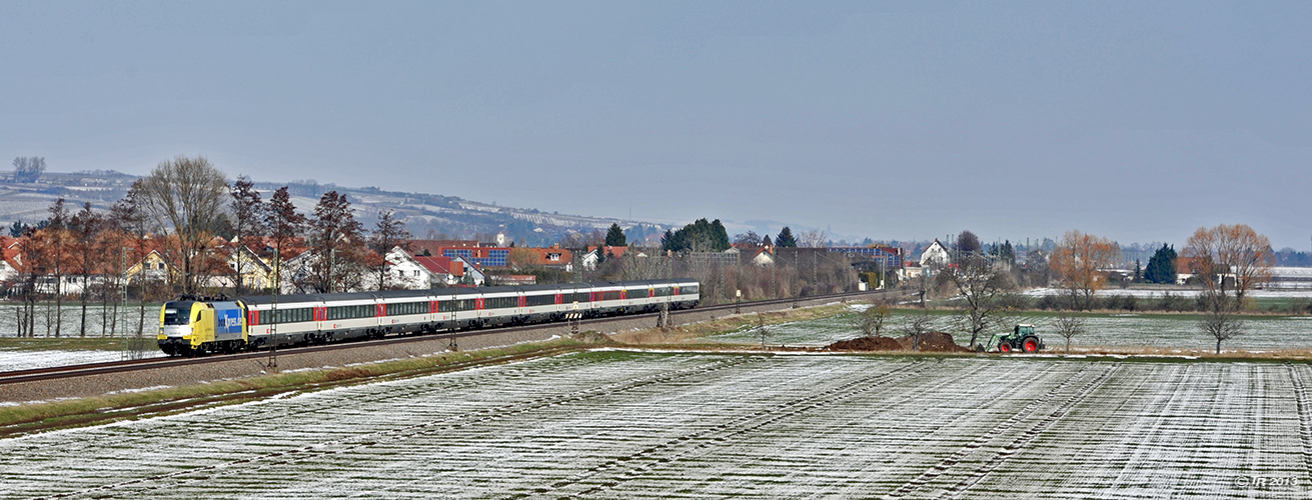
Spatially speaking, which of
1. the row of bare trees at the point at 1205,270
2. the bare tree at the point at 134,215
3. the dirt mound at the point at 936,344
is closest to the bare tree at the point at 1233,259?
the row of bare trees at the point at 1205,270

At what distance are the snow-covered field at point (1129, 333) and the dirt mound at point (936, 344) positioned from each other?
9.68 m

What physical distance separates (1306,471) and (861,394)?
1901cm

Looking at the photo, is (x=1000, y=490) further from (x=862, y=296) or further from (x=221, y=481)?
(x=862, y=296)

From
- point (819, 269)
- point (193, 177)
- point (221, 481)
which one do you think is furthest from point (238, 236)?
point (819, 269)

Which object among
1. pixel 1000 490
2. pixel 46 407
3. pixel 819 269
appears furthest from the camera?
pixel 819 269

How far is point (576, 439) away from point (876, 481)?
979cm

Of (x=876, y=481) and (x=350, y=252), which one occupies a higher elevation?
(x=350, y=252)

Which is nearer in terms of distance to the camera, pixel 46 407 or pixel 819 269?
pixel 46 407

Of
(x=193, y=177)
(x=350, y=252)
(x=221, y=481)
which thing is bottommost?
(x=221, y=481)

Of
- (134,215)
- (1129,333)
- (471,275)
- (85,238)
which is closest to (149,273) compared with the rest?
Answer: (134,215)

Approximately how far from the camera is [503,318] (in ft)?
268

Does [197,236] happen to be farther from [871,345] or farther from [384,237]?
[871,345]

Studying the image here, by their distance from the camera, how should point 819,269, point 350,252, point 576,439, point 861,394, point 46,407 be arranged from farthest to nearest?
point 819,269
point 350,252
point 861,394
point 46,407
point 576,439

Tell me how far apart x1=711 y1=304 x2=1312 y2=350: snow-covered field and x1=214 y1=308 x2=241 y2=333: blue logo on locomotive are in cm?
3535
